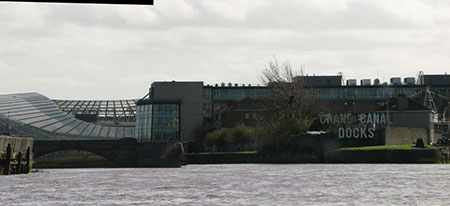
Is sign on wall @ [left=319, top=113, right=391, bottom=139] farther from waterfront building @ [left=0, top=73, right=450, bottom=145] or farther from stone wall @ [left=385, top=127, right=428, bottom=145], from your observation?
waterfront building @ [left=0, top=73, right=450, bottom=145]

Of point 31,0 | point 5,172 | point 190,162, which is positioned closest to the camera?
point 31,0

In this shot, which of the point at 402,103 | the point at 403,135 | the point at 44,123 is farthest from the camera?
the point at 44,123

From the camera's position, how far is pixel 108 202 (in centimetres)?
3036

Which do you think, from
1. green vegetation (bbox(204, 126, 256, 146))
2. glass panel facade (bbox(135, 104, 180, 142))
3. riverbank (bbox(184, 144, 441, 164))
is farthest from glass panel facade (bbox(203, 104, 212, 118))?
riverbank (bbox(184, 144, 441, 164))

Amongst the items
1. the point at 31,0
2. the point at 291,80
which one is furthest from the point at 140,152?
the point at 31,0

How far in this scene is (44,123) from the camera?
169375 mm

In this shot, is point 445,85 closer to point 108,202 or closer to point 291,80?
point 291,80

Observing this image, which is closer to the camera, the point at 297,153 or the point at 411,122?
the point at 297,153

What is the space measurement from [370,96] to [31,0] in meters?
176

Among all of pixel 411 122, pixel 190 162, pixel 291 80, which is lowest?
pixel 190 162

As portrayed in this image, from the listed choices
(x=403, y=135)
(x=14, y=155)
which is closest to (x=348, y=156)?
(x=403, y=135)

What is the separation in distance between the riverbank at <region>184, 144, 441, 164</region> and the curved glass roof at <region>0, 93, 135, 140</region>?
52099 millimetres

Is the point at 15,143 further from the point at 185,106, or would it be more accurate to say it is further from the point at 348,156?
the point at 185,106

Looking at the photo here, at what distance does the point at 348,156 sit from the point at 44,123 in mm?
98479
